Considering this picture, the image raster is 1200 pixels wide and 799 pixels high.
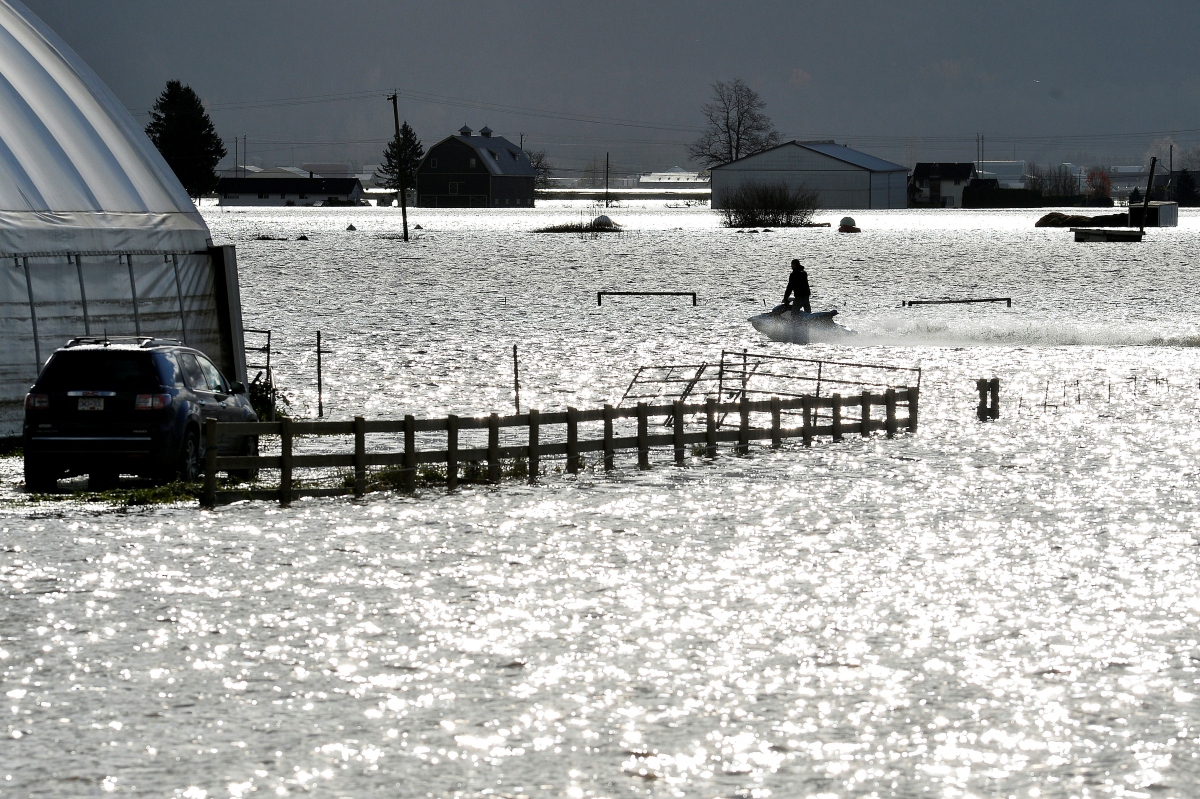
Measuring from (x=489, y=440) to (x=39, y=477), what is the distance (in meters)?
5.31

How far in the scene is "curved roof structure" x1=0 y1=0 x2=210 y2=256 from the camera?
2223cm

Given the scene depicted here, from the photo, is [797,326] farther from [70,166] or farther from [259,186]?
[259,186]

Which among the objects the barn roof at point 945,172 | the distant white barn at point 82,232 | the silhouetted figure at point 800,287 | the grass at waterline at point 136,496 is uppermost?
the barn roof at point 945,172

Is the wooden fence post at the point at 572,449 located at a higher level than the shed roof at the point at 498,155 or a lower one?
lower

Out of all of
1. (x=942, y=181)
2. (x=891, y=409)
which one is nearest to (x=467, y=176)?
(x=942, y=181)

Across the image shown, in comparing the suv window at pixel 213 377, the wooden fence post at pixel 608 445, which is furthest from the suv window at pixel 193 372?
the wooden fence post at pixel 608 445

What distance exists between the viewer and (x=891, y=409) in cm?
2314

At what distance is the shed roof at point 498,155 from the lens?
166750 millimetres

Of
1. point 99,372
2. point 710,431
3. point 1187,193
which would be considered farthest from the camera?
point 1187,193

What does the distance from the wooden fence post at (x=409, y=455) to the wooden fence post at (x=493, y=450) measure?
1.04 m

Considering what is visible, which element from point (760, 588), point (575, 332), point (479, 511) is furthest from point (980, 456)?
point (575, 332)

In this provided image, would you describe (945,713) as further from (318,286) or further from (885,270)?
(885,270)

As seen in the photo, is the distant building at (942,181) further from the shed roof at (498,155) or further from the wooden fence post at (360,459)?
the wooden fence post at (360,459)

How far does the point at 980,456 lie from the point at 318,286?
38.7 m
